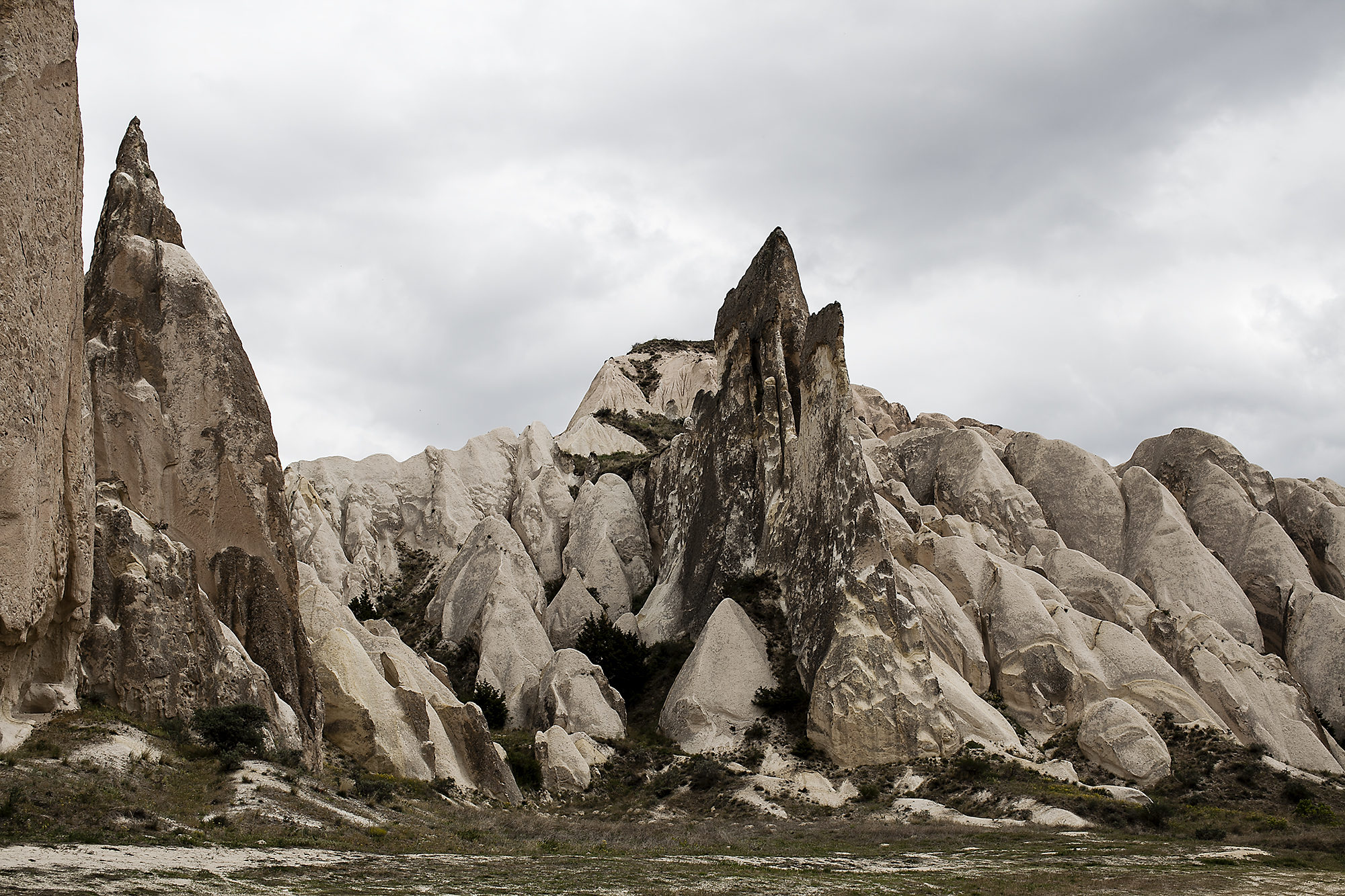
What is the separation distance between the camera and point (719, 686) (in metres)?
35.7

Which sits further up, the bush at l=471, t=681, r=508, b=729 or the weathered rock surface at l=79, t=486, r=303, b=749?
the weathered rock surface at l=79, t=486, r=303, b=749

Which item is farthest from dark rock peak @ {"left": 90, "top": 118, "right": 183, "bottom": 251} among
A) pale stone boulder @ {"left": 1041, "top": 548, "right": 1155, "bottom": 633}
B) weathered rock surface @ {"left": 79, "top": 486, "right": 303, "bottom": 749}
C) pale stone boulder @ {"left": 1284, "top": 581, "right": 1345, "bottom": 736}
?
pale stone boulder @ {"left": 1284, "top": 581, "right": 1345, "bottom": 736}

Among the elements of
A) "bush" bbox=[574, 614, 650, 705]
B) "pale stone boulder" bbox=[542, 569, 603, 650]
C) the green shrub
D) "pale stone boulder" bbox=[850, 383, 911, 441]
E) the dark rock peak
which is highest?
"pale stone boulder" bbox=[850, 383, 911, 441]

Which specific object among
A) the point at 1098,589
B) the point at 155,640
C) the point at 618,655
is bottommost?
the point at 618,655

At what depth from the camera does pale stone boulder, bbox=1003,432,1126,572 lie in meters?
52.0

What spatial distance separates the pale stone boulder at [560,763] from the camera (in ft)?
101

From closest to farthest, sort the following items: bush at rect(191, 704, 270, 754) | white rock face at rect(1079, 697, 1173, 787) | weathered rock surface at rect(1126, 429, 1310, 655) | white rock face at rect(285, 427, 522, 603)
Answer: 1. bush at rect(191, 704, 270, 754)
2. white rock face at rect(1079, 697, 1173, 787)
3. weathered rock surface at rect(1126, 429, 1310, 655)
4. white rock face at rect(285, 427, 522, 603)

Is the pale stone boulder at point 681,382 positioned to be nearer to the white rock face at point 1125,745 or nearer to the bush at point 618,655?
the bush at point 618,655

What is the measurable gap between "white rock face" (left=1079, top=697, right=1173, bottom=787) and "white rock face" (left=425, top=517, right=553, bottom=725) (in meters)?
19.4

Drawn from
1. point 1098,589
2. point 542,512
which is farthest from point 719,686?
point 542,512

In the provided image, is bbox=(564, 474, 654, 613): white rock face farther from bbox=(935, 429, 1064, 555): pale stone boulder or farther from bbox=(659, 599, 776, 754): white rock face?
bbox=(935, 429, 1064, 555): pale stone boulder

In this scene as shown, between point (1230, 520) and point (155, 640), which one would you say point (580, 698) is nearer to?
point (155, 640)

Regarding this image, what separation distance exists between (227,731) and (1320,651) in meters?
43.7

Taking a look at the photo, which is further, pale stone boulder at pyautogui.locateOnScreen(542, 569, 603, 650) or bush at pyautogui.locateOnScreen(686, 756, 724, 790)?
pale stone boulder at pyautogui.locateOnScreen(542, 569, 603, 650)
